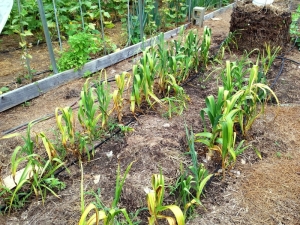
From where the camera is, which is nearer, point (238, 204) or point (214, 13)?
point (238, 204)

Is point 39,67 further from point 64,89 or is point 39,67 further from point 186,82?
point 186,82

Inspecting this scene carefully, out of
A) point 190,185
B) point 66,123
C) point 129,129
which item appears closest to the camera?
point 190,185

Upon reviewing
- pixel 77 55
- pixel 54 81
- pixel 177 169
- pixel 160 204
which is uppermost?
pixel 77 55

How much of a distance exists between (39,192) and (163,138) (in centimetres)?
106

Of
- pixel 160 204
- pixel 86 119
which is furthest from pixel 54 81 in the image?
pixel 160 204

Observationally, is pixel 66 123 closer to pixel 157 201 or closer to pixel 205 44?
pixel 157 201

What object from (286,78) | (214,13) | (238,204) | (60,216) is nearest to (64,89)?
(60,216)

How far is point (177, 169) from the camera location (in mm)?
2266

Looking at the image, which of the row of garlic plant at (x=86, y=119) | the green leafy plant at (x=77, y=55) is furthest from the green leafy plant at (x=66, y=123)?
the green leafy plant at (x=77, y=55)

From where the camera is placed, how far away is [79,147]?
2.28m

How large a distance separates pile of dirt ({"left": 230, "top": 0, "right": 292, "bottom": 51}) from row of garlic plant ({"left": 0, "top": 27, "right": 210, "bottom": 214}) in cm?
85

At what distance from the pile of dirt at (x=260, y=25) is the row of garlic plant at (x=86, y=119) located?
85 cm

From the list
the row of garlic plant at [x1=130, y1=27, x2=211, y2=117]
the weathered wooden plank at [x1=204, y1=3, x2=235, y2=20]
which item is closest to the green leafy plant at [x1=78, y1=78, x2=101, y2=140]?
the row of garlic plant at [x1=130, y1=27, x2=211, y2=117]

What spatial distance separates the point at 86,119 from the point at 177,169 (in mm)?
829
